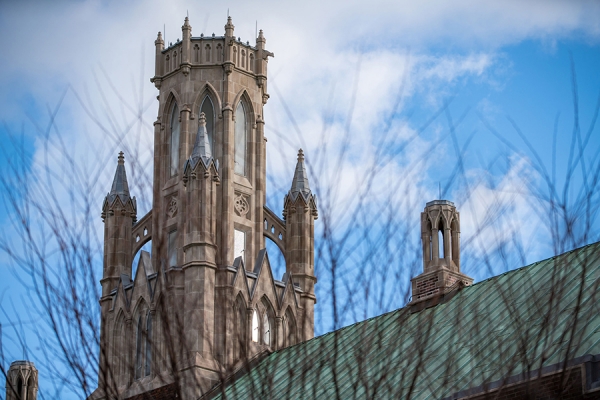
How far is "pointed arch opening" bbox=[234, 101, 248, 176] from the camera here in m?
45.5

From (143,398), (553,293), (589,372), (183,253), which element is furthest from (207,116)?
(553,293)

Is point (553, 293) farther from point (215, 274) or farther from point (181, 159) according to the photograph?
point (181, 159)

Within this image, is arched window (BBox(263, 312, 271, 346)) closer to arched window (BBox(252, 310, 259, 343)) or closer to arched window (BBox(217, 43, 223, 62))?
arched window (BBox(252, 310, 259, 343))

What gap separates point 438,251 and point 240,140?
12.1 metres

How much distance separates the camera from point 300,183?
45.8 metres

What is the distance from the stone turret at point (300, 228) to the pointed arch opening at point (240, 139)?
193cm

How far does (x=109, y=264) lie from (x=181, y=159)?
4629mm

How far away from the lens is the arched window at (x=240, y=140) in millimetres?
45531

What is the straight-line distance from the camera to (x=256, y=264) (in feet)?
144

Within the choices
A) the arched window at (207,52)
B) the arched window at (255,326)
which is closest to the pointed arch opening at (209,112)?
the arched window at (207,52)

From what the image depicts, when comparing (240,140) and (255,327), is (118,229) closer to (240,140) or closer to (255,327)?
(240,140)

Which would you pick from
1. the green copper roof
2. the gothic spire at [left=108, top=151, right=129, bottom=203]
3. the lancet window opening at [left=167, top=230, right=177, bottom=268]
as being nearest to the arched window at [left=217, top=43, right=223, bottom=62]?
the gothic spire at [left=108, top=151, right=129, bottom=203]

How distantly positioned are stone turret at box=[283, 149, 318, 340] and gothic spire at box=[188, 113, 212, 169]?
154 inches

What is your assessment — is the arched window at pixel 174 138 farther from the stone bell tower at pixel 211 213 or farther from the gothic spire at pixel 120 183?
the gothic spire at pixel 120 183
